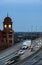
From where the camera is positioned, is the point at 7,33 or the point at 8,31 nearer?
the point at 8,31

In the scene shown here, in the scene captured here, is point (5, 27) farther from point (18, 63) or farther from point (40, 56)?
point (18, 63)

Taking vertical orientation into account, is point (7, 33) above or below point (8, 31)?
below

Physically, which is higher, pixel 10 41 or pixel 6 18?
pixel 6 18

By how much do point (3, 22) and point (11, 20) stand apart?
1.63 m

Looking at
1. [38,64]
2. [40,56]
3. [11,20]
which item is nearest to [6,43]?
[11,20]

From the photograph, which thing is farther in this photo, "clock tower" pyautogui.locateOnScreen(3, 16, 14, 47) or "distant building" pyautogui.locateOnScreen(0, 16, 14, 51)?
"clock tower" pyautogui.locateOnScreen(3, 16, 14, 47)

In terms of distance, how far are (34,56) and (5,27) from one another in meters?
23.1

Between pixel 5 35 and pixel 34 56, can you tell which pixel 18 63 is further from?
pixel 5 35

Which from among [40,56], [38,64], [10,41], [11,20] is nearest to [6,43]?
[10,41]

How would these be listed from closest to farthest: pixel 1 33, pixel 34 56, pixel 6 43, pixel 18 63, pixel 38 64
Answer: pixel 18 63 < pixel 38 64 < pixel 34 56 < pixel 6 43 < pixel 1 33

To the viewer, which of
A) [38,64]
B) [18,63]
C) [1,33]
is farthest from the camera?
[1,33]

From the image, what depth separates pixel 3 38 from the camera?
2234 inches

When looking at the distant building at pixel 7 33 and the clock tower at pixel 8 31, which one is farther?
the clock tower at pixel 8 31

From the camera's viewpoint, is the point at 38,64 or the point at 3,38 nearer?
the point at 38,64
